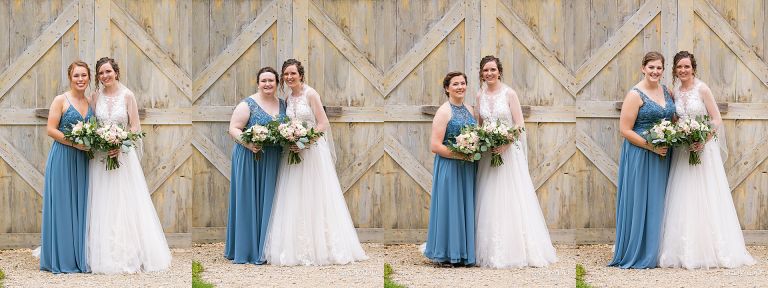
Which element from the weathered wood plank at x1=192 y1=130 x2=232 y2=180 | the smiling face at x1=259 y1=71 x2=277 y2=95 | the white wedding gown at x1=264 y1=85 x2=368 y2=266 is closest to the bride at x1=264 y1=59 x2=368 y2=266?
the white wedding gown at x1=264 y1=85 x2=368 y2=266

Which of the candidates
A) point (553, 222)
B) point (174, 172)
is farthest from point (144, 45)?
point (553, 222)

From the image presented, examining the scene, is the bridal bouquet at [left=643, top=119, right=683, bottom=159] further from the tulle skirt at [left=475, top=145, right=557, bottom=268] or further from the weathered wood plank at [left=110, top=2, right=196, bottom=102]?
the weathered wood plank at [left=110, top=2, right=196, bottom=102]

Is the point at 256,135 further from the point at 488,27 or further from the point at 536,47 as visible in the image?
the point at 536,47

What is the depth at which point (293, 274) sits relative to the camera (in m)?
7.07

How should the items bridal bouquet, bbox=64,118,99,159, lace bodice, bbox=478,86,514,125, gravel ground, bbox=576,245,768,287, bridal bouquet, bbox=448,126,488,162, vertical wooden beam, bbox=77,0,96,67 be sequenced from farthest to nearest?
vertical wooden beam, bbox=77,0,96,67, lace bodice, bbox=478,86,514,125, bridal bouquet, bbox=448,126,488,162, bridal bouquet, bbox=64,118,99,159, gravel ground, bbox=576,245,768,287

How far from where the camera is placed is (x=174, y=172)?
348 inches

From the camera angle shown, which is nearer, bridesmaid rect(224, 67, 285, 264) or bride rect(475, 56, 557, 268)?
bride rect(475, 56, 557, 268)

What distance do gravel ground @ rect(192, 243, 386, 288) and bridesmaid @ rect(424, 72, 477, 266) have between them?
0.65 meters

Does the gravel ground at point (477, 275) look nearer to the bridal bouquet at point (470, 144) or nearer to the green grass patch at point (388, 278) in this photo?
the green grass patch at point (388, 278)

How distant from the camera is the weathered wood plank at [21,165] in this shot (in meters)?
8.68

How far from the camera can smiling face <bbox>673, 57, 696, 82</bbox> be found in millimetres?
7348

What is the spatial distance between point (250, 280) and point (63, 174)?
201 centimetres

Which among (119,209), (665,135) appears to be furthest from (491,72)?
(119,209)

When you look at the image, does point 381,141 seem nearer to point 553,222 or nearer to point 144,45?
point 553,222
